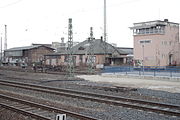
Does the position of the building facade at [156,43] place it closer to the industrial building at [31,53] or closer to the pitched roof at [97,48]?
the pitched roof at [97,48]

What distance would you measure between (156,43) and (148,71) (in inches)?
435

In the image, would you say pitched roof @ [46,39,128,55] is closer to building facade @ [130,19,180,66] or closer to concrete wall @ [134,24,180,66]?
building facade @ [130,19,180,66]

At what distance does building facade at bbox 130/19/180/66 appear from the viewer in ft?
128

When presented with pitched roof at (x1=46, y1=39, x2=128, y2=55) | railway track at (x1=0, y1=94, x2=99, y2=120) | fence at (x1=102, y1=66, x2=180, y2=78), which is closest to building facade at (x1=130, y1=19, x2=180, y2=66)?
fence at (x1=102, y1=66, x2=180, y2=78)

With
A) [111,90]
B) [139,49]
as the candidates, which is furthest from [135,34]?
[111,90]

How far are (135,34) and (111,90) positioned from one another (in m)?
25.3

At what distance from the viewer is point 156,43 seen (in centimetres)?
3888

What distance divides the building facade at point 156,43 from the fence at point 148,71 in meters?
8.39

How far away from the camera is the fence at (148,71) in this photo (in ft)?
81.9

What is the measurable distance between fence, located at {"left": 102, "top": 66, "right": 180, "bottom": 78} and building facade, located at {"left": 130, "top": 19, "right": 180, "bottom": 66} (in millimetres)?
8387

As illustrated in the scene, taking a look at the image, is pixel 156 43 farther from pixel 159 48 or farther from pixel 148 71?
pixel 148 71

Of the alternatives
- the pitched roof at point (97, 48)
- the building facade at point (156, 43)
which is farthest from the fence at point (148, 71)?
the pitched roof at point (97, 48)

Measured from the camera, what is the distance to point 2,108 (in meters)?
12.1

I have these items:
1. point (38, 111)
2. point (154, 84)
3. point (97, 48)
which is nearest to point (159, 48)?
point (154, 84)
